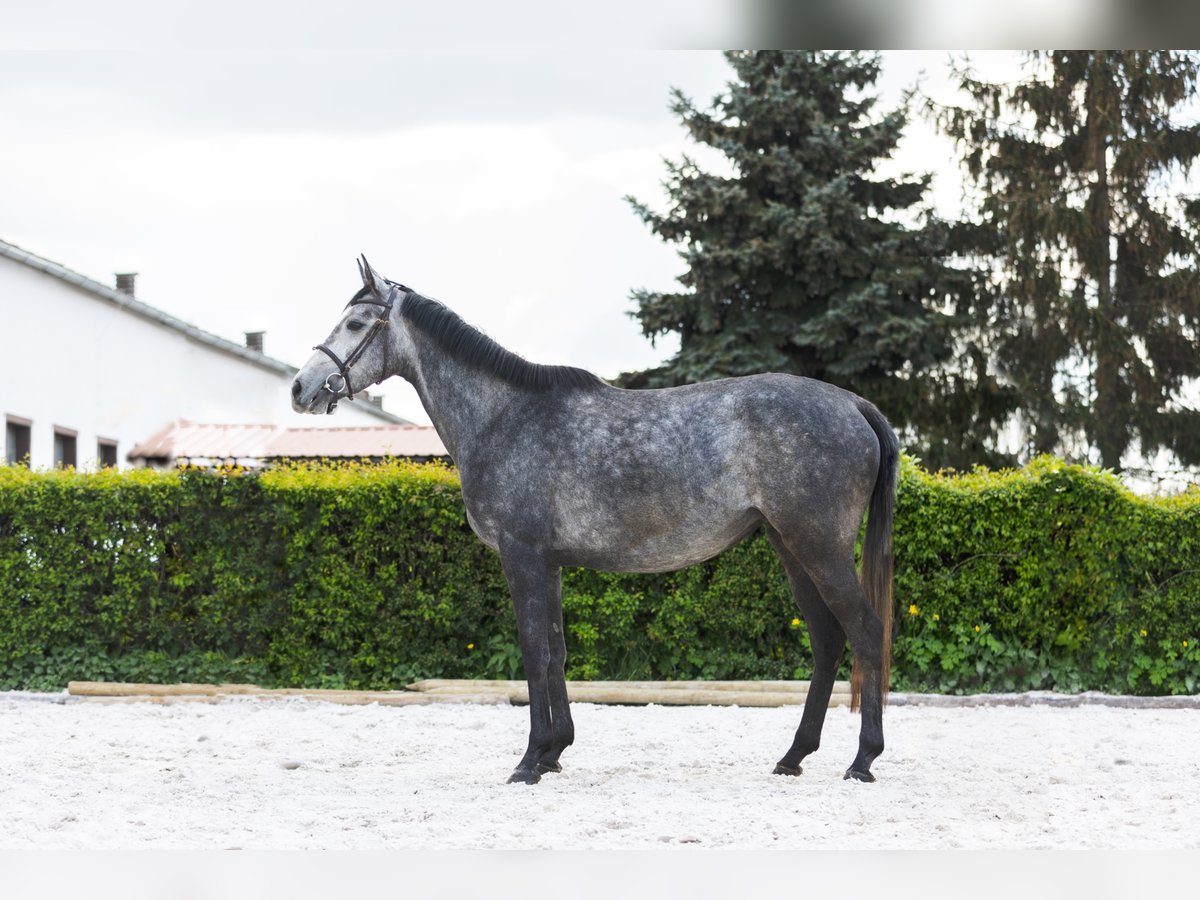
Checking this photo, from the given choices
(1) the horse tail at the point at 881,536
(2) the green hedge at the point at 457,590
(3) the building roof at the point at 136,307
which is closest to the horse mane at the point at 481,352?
(1) the horse tail at the point at 881,536

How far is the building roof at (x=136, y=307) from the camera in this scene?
22.1 metres

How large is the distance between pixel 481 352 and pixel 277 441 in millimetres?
22191

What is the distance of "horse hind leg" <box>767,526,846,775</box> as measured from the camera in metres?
6.17

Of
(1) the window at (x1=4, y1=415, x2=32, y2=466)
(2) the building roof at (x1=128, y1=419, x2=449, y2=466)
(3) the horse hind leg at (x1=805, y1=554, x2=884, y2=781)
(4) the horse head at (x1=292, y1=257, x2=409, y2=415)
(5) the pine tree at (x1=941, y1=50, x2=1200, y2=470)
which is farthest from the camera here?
(2) the building roof at (x1=128, y1=419, x2=449, y2=466)

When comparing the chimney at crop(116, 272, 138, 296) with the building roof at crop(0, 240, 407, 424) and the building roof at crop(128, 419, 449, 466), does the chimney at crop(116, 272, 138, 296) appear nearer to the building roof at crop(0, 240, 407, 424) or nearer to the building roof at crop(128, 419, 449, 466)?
the building roof at crop(0, 240, 407, 424)

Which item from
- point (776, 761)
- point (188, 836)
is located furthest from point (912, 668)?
point (188, 836)

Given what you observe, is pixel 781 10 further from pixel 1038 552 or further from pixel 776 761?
pixel 1038 552

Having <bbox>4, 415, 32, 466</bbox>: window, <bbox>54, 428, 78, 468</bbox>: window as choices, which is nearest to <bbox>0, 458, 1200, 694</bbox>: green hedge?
<bbox>4, 415, 32, 466</bbox>: window

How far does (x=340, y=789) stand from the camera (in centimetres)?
585

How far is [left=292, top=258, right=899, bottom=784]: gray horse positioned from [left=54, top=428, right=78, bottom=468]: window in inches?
776

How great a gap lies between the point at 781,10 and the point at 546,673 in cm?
383

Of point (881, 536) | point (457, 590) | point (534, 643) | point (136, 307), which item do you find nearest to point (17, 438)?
point (136, 307)

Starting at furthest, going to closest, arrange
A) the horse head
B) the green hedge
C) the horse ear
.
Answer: the green hedge < the horse ear < the horse head

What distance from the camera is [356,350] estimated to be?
6270 millimetres
